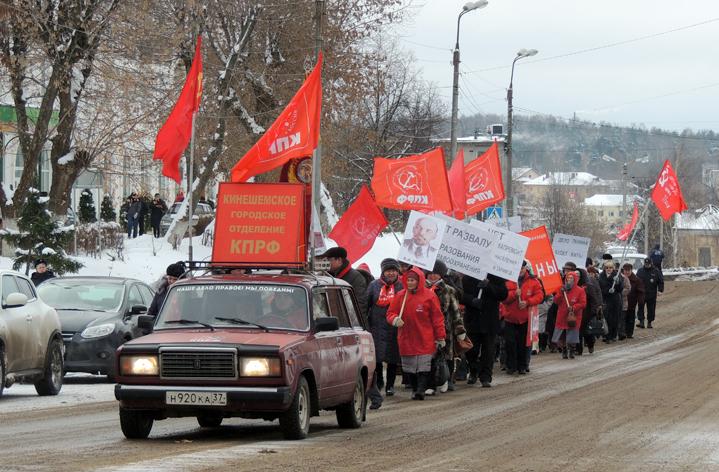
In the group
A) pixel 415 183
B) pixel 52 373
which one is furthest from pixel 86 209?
pixel 52 373

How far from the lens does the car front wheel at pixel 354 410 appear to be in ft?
44.8

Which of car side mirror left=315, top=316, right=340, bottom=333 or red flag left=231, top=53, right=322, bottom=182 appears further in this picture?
red flag left=231, top=53, right=322, bottom=182

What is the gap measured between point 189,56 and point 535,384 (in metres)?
21.6

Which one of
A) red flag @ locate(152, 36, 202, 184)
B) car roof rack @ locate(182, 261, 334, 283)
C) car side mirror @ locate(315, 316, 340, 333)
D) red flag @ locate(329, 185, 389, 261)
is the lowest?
car side mirror @ locate(315, 316, 340, 333)

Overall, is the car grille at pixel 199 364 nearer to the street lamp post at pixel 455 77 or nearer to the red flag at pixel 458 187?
the red flag at pixel 458 187

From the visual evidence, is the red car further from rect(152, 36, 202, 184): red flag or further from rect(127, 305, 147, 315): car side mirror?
rect(152, 36, 202, 184): red flag

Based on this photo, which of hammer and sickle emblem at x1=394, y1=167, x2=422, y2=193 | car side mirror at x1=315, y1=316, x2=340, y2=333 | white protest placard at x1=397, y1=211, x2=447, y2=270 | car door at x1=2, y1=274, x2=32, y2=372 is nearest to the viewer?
car side mirror at x1=315, y1=316, x2=340, y2=333

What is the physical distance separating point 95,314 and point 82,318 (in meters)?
0.21

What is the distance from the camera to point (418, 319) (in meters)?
17.4

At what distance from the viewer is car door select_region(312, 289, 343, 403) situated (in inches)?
497

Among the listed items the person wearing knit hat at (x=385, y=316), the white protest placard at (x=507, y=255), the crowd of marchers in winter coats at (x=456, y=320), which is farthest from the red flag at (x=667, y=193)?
the person wearing knit hat at (x=385, y=316)

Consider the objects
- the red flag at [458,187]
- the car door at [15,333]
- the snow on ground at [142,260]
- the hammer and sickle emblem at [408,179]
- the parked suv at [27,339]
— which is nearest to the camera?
the parked suv at [27,339]

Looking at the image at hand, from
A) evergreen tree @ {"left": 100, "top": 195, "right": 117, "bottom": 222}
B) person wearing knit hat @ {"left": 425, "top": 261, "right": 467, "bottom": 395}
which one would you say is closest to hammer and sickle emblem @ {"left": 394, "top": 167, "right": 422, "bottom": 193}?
person wearing knit hat @ {"left": 425, "top": 261, "right": 467, "bottom": 395}

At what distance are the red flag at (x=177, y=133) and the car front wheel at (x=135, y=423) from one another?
1214 centimetres
